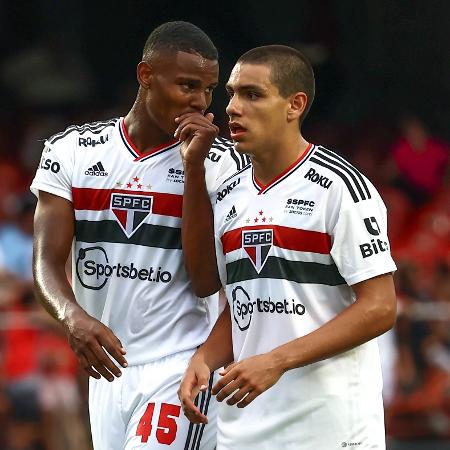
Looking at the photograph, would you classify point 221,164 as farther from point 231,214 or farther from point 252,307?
point 252,307

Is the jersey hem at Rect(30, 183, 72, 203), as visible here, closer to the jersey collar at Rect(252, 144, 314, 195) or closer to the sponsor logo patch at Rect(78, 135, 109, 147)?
the sponsor logo patch at Rect(78, 135, 109, 147)

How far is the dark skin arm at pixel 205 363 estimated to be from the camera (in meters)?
4.95

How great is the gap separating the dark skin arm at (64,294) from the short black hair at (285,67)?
3.67 feet

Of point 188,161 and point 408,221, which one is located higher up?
point 408,221

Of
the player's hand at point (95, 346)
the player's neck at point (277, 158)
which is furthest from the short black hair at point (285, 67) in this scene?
the player's hand at point (95, 346)

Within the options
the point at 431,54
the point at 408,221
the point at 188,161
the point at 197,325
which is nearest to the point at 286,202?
the point at 188,161

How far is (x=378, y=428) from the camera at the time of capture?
5.09m

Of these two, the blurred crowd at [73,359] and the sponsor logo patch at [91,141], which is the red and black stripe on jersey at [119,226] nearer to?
the sponsor logo patch at [91,141]

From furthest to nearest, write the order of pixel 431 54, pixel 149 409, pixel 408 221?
pixel 431 54
pixel 408 221
pixel 149 409

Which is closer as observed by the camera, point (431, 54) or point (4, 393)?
point (4, 393)

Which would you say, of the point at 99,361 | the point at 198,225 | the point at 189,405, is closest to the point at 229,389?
the point at 189,405

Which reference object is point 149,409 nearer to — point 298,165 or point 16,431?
point 298,165

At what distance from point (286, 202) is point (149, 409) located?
1120mm

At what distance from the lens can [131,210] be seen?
5652mm
